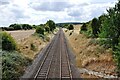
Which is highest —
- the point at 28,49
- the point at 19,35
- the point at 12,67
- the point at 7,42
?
the point at 7,42

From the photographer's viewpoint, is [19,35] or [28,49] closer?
[28,49]

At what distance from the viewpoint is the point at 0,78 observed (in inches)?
861

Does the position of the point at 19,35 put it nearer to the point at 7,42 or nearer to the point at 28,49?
the point at 28,49

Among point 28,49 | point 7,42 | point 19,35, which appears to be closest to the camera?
point 7,42

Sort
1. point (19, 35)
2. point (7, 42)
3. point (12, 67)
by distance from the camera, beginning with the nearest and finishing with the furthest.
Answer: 1. point (12, 67)
2. point (7, 42)
3. point (19, 35)

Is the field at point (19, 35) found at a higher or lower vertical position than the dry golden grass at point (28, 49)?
lower

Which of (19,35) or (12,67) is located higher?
(12,67)

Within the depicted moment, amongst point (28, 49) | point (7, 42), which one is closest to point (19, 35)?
point (28, 49)

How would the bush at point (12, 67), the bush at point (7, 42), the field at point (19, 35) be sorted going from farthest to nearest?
the field at point (19, 35)
the bush at point (7, 42)
the bush at point (12, 67)

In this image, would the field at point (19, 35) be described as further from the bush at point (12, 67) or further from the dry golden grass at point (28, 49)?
the bush at point (12, 67)

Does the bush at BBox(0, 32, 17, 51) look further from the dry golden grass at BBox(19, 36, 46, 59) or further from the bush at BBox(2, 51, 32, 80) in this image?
the dry golden grass at BBox(19, 36, 46, 59)

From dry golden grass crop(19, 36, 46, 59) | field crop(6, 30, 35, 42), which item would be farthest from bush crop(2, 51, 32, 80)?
field crop(6, 30, 35, 42)

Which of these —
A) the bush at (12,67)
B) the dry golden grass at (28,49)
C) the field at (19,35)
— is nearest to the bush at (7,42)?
the bush at (12,67)

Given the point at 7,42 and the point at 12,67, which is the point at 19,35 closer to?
the point at 7,42
